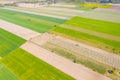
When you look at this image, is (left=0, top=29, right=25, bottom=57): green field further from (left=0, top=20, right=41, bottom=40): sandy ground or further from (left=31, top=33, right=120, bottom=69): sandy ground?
(left=31, top=33, right=120, bottom=69): sandy ground

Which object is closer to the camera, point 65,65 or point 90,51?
point 65,65

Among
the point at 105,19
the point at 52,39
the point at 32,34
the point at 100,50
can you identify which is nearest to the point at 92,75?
the point at 100,50

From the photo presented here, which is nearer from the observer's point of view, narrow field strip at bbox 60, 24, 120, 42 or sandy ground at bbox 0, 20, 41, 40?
narrow field strip at bbox 60, 24, 120, 42

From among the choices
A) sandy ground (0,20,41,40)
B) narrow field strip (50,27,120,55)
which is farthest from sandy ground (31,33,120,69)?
sandy ground (0,20,41,40)

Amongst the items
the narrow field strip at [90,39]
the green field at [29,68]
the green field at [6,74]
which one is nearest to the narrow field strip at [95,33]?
the narrow field strip at [90,39]

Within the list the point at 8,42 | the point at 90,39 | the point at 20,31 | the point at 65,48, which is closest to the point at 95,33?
the point at 90,39

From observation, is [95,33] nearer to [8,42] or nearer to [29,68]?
[29,68]
